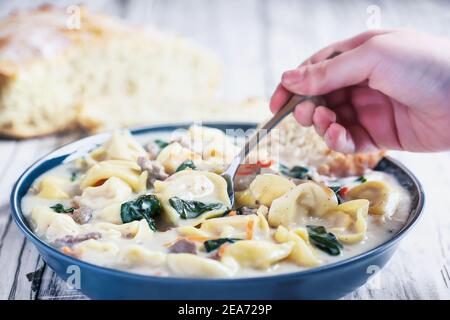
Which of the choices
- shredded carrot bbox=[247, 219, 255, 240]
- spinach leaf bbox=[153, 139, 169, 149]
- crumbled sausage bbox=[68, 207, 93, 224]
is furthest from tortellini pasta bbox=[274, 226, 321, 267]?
spinach leaf bbox=[153, 139, 169, 149]

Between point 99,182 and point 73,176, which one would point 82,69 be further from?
point 99,182

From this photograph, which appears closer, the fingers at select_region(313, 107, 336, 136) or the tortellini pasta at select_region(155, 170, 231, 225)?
the tortellini pasta at select_region(155, 170, 231, 225)

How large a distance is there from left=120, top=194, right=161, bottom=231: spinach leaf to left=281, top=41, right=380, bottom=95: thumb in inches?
40.6

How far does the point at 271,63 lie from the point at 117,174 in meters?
3.31

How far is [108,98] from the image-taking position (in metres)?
5.00

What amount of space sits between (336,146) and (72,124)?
7.68 ft

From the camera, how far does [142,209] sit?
283 cm

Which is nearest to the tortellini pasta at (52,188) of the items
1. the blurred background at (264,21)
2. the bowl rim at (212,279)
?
the bowl rim at (212,279)

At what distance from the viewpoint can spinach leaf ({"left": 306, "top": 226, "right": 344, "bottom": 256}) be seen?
2.56 meters

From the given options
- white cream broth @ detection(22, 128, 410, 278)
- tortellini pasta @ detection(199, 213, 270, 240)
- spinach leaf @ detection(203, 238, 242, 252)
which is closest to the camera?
white cream broth @ detection(22, 128, 410, 278)

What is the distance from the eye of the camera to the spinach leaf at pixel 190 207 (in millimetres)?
2818

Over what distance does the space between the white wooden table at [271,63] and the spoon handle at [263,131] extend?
2.90 ft

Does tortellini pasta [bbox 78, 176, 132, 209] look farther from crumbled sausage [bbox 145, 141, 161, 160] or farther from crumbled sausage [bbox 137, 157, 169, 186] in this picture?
crumbled sausage [bbox 145, 141, 161, 160]
